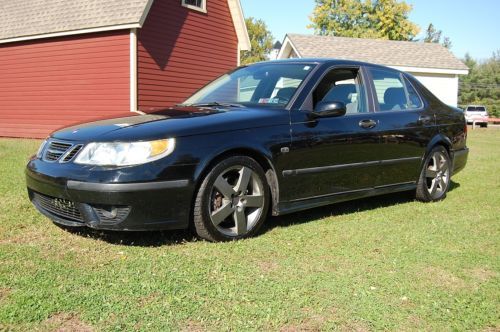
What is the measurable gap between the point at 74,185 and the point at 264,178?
146 cm

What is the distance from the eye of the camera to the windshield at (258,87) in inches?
187

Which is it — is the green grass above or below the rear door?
below

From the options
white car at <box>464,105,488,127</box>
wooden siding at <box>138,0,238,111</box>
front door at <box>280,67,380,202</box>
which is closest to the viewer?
front door at <box>280,67,380,202</box>

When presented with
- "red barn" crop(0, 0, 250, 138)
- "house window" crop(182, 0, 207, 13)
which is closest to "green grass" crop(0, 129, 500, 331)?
"red barn" crop(0, 0, 250, 138)

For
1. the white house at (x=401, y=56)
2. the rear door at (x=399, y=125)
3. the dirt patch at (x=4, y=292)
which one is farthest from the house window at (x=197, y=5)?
the dirt patch at (x=4, y=292)

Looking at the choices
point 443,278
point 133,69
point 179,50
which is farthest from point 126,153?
point 179,50

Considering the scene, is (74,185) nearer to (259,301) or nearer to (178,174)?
(178,174)

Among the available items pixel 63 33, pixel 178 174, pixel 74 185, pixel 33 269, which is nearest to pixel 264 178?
pixel 178 174

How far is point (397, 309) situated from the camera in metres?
2.96

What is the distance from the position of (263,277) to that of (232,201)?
0.89 metres

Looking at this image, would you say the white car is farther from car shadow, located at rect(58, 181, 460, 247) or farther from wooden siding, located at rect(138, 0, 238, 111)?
car shadow, located at rect(58, 181, 460, 247)

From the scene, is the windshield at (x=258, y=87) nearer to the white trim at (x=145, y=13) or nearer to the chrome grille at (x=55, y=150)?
the chrome grille at (x=55, y=150)

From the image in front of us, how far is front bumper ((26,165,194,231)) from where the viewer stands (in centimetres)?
363

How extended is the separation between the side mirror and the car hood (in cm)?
31
